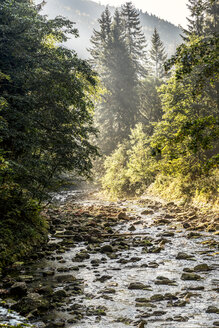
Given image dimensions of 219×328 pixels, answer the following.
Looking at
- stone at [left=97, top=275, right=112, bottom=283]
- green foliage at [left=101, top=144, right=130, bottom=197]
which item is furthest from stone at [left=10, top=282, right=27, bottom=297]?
green foliage at [left=101, top=144, right=130, bottom=197]

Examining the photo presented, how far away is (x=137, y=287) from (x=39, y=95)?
971 centimetres

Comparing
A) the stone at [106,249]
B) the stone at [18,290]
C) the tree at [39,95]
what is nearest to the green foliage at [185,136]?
the stone at [106,249]

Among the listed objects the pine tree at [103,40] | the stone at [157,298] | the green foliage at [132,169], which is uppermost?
the pine tree at [103,40]

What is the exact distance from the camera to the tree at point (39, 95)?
11.4m

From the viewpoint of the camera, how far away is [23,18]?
12.4m

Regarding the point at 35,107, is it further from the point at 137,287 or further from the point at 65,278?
the point at 137,287

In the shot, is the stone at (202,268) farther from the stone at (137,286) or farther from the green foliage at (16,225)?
the green foliage at (16,225)

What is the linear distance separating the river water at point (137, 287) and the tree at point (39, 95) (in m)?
3.51

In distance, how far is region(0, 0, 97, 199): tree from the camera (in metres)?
11.4

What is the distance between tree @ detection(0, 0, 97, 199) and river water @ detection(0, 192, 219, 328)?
351 centimetres

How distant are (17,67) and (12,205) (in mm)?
6428

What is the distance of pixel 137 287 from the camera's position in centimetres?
689

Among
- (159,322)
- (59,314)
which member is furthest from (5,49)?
(159,322)

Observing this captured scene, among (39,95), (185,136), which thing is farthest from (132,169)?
(185,136)
